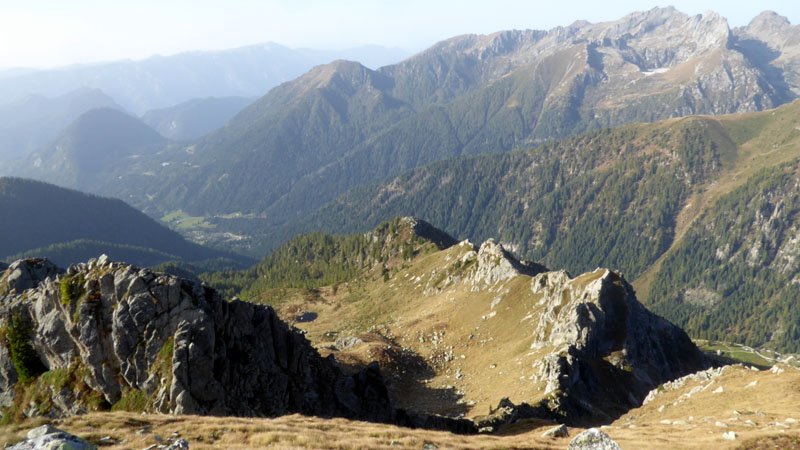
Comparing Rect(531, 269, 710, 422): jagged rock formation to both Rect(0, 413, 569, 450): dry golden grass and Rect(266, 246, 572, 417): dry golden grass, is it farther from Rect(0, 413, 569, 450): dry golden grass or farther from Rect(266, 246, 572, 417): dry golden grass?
Rect(0, 413, 569, 450): dry golden grass

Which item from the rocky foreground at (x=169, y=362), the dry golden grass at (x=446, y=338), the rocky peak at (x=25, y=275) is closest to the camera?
the rocky foreground at (x=169, y=362)

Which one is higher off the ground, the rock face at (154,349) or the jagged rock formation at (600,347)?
the rock face at (154,349)

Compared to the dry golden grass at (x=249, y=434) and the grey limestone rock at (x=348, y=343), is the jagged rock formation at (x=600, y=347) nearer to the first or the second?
the dry golden grass at (x=249, y=434)

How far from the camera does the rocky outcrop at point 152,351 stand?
4269 cm

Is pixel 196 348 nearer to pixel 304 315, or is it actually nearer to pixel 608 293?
pixel 608 293

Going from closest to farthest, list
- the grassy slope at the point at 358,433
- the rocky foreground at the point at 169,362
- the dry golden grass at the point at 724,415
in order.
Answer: the grassy slope at the point at 358,433 < the dry golden grass at the point at 724,415 < the rocky foreground at the point at 169,362

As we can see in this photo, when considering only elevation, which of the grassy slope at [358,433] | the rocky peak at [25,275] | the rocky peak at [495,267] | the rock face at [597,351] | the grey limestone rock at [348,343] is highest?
the rocky peak at [25,275]

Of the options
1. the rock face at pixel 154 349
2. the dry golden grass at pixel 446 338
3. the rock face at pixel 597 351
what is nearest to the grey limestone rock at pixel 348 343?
the dry golden grass at pixel 446 338

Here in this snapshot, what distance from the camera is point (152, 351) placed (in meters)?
44.1

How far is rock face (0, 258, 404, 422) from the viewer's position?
140 ft

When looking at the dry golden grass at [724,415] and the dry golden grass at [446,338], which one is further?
the dry golden grass at [446,338]

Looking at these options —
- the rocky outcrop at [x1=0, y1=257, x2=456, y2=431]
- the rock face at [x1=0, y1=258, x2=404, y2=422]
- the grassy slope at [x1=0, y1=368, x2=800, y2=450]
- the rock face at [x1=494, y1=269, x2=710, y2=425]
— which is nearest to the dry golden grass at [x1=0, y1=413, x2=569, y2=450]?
the grassy slope at [x1=0, y1=368, x2=800, y2=450]

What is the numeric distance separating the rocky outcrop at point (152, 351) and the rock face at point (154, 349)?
10cm

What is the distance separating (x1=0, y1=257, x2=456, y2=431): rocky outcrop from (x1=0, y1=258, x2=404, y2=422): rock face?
0.34 ft
